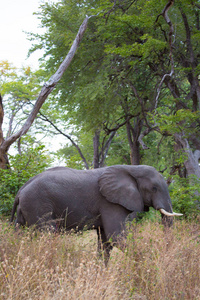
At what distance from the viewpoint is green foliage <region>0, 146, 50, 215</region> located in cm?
948

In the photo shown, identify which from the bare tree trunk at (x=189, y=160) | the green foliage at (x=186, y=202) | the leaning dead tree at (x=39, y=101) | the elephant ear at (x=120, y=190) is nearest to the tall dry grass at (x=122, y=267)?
the elephant ear at (x=120, y=190)

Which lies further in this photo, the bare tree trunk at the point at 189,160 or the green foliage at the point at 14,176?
the bare tree trunk at the point at 189,160

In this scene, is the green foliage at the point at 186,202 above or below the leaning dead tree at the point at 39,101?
below

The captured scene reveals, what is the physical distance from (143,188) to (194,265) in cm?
243

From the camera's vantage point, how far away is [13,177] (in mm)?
9641

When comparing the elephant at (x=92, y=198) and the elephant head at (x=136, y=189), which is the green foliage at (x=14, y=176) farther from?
the elephant head at (x=136, y=189)

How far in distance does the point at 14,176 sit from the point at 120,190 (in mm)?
4197

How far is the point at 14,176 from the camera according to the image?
9.73 meters

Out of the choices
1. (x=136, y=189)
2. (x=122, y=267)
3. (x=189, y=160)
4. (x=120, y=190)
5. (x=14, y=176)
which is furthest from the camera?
(x=189, y=160)

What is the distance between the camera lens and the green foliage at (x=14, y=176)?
31.1 feet

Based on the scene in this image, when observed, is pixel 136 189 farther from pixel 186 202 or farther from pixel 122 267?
pixel 186 202

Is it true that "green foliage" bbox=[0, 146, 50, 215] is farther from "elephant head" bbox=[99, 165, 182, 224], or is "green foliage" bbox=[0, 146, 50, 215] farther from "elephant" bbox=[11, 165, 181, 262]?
"elephant head" bbox=[99, 165, 182, 224]

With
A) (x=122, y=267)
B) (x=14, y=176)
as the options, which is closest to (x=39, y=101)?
(x=14, y=176)

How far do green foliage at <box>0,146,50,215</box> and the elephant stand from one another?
299 cm
